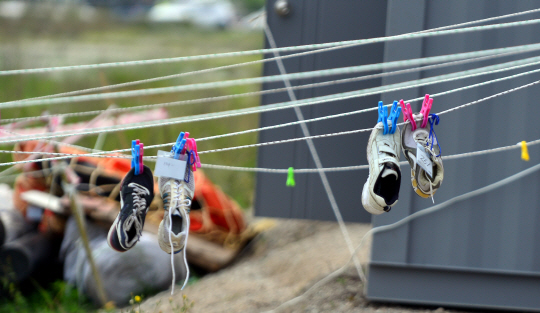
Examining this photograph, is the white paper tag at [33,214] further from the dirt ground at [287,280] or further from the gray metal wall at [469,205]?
the gray metal wall at [469,205]

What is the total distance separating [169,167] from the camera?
1.52 meters

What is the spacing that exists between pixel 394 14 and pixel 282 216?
1.92 meters

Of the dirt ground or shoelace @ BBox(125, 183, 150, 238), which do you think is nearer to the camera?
shoelace @ BBox(125, 183, 150, 238)

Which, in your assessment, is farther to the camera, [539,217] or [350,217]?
[350,217]

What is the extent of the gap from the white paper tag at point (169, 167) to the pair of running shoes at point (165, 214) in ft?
0.21

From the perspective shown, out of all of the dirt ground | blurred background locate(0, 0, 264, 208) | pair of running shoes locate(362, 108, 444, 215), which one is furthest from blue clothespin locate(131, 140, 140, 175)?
blurred background locate(0, 0, 264, 208)

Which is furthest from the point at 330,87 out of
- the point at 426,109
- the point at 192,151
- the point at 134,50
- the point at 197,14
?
the point at 197,14

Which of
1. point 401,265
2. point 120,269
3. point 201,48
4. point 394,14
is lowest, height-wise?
point 120,269

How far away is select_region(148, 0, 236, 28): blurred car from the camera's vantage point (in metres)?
18.0

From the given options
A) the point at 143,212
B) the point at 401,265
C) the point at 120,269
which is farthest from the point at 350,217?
the point at 143,212

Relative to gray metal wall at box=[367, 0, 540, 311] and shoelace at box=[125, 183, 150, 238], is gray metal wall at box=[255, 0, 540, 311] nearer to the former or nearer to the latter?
gray metal wall at box=[367, 0, 540, 311]

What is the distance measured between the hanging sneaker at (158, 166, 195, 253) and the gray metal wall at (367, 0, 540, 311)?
4.91 ft

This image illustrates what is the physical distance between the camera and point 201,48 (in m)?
13.3

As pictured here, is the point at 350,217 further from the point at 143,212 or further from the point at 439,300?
the point at 143,212
